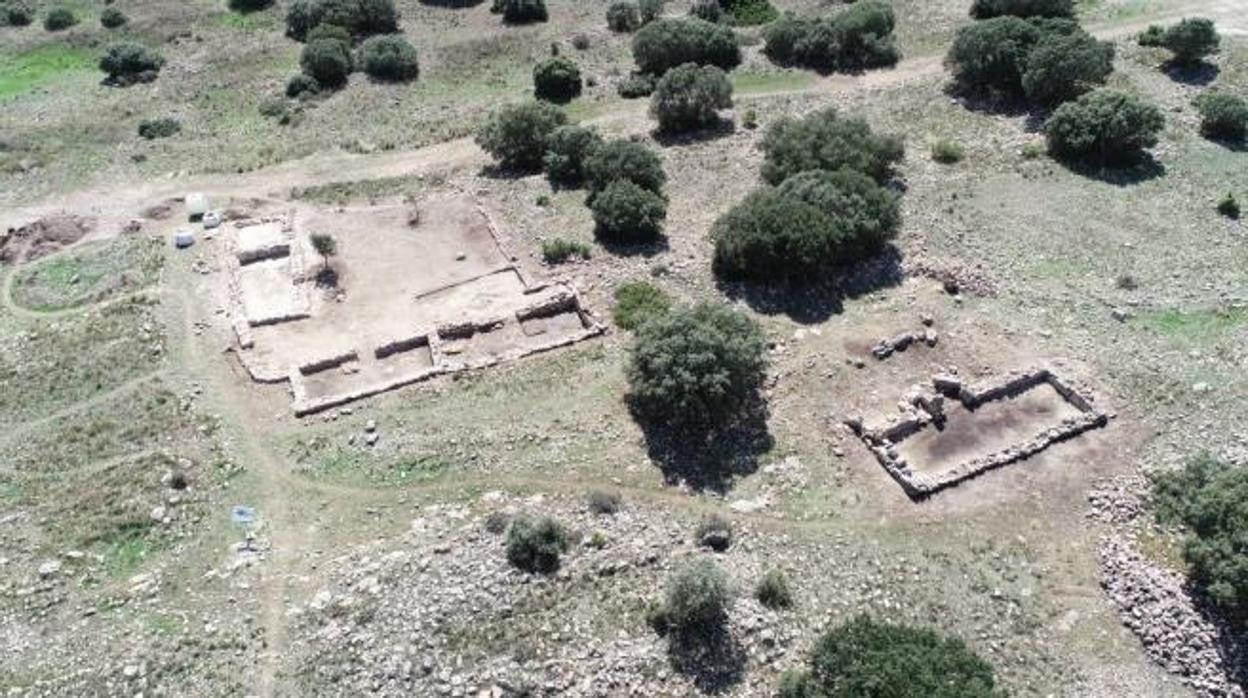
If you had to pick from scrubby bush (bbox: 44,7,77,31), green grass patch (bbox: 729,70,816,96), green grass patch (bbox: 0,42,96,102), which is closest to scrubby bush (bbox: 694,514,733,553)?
green grass patch (bbox: 729,70,816,96)

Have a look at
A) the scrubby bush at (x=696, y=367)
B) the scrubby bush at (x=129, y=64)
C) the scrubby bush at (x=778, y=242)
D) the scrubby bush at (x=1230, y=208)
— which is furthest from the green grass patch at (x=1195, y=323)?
the scrubby bush at (x=129, y=64)

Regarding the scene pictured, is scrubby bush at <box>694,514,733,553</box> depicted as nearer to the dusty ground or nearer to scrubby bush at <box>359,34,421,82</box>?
the dusty ground

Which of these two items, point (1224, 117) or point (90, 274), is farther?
point (1224, 117)

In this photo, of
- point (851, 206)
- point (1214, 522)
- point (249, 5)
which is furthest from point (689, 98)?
point (249, 5)

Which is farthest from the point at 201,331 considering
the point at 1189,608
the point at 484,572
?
the point at 1189,608

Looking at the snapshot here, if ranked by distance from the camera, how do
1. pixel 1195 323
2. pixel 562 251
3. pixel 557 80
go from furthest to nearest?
pixel 557 80 → pixel 562 251 → pixel 1195 323

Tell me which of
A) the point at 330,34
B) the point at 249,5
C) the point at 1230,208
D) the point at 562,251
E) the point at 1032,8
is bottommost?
the point at 249,5

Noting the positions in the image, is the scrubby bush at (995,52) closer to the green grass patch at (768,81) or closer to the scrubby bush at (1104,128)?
the scrubby bush at (1104,128)

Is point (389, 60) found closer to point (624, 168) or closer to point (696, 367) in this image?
point (624, 168)
